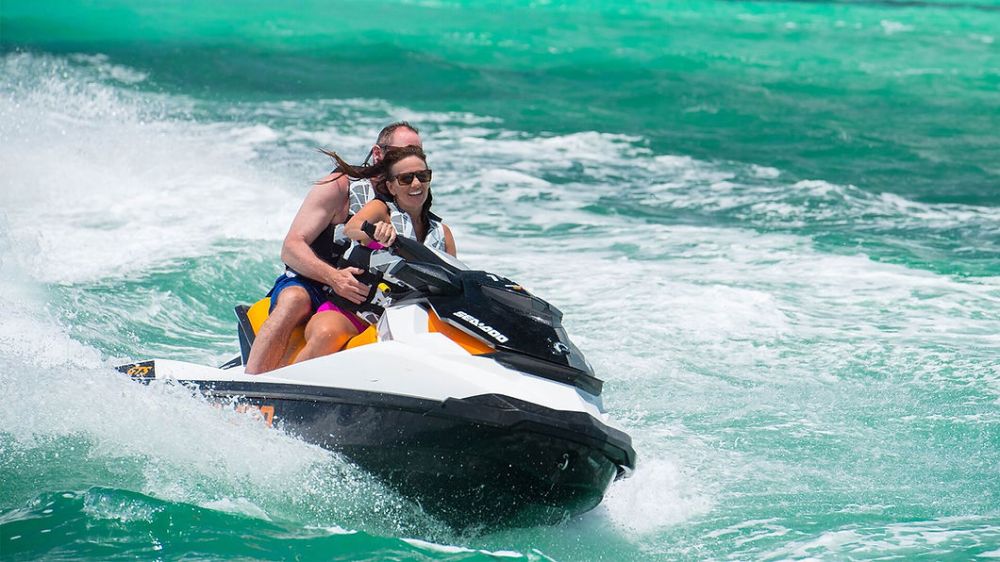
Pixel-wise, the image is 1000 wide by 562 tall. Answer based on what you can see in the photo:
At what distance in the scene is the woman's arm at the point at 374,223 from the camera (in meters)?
4.03

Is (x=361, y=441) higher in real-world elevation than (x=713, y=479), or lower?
higher

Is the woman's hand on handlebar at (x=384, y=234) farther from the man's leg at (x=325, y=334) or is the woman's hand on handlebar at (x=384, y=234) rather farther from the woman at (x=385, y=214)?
the man's leg at (x=325, y=334)

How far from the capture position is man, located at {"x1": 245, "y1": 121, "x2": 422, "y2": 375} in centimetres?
→ 419

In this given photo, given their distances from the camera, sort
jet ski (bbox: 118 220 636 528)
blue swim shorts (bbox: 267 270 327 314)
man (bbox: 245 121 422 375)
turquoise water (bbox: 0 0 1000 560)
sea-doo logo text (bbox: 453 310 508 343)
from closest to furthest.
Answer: jet ski (bbox: 118 220 636 528) < sea-doo logo text (bbox: 453 310 508 343) < turquoise water (bbox: 0 0 1000 560) < man (bbox: 245 121 422 375) < blue swim shorts (bbox: 267 270 327 314)

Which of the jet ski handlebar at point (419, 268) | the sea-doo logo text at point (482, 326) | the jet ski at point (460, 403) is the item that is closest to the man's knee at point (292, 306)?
the jet ski at point (460, 403)

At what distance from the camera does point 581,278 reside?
25.3 ft

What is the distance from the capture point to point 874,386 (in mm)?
5797

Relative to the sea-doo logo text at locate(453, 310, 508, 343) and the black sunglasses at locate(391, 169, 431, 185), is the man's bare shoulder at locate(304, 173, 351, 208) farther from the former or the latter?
the sea-doo logo text at locate(453, 310, 508, 343)

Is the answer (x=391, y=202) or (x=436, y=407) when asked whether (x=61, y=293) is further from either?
(x=436, y=407)

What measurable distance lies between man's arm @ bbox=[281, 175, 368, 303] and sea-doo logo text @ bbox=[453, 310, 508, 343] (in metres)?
0.45

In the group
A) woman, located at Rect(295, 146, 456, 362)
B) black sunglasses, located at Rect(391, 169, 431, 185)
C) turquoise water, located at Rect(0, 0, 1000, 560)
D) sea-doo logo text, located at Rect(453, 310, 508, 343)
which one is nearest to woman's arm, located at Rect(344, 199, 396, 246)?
woman, located at Rect(295, 146, 456, 362)

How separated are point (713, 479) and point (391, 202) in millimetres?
1641

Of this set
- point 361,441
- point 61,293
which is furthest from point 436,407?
point 61,293

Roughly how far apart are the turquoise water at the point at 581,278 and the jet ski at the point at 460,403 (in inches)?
5.0
